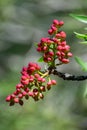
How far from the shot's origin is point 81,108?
902 cm

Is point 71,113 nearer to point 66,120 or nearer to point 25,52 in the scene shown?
point 66,120

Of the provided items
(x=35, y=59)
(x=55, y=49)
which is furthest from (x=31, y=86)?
(x=35, y=59)

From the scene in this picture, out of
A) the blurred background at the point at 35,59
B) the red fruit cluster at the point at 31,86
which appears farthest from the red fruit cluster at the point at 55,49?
the blurred background at the point at 35,59

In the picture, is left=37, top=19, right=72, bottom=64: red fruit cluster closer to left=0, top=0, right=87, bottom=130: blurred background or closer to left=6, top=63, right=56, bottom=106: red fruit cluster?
left=6, top=63, right=56, bottom=106: red fruit cluster

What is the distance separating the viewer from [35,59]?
9.52m

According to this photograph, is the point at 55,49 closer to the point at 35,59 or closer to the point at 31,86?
the point at 31,86

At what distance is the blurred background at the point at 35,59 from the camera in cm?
819

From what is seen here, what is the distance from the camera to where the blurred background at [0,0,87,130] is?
8.19 metres

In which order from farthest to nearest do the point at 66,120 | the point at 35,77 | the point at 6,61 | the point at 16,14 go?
the point at 16,14 < the point at 6,61 < the point at 66,120 < the point at 35,77

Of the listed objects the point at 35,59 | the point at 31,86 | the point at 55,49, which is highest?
the point at 35,59

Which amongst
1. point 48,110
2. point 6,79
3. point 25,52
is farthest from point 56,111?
point 25,52

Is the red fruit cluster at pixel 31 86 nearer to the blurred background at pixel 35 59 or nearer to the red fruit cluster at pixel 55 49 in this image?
the red fruit cluster at pixel 55 49

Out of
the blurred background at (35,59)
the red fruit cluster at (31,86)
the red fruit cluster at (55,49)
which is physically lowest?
the red fruit cluster at (31,86)

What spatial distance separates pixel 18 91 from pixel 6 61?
7967mm
